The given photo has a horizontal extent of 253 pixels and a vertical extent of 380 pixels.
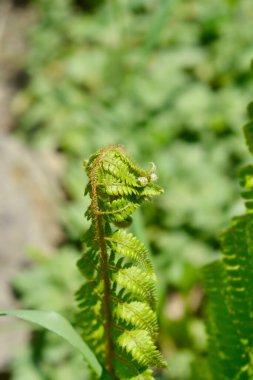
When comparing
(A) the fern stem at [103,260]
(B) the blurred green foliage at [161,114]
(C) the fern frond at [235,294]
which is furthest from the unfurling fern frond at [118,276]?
(B) the blurred green foliage at [161,114]

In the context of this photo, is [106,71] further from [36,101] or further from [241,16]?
[241,16]

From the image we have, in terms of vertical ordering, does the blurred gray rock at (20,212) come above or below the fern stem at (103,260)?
above

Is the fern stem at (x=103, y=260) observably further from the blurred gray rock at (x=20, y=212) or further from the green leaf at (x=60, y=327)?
the blurred gray rock at (x=20, y=212)

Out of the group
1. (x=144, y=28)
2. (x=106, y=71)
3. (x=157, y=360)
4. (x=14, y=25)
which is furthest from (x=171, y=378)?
(x=14, y=25)

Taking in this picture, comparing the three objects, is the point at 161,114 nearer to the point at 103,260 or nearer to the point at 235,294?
the point at 235,294

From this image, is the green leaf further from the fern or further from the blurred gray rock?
the blurred gray rock

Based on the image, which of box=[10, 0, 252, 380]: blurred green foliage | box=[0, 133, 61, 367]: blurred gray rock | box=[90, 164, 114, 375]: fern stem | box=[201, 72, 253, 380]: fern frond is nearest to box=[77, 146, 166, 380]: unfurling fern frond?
box=[90, 164, 114, 375]: fern stem
